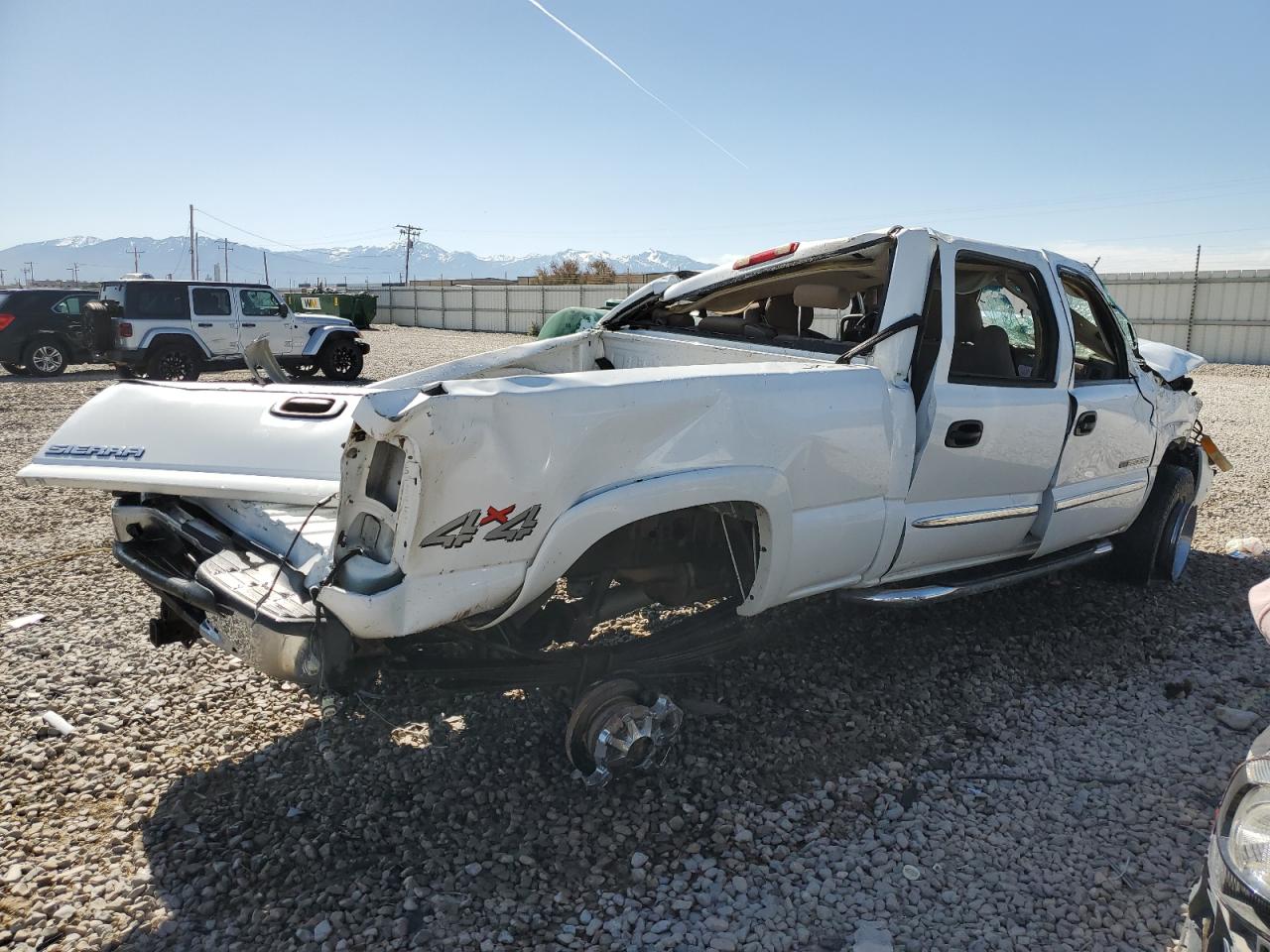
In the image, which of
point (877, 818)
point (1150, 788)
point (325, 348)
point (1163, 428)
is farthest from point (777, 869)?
point (325, 348)

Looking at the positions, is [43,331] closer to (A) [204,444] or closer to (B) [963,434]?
(A) [204,444]

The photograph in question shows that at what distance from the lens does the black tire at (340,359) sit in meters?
16.1

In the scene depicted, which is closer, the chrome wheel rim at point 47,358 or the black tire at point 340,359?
the chrome wheel rim at point 47,358

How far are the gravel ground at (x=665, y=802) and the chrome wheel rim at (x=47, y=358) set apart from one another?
13953mm

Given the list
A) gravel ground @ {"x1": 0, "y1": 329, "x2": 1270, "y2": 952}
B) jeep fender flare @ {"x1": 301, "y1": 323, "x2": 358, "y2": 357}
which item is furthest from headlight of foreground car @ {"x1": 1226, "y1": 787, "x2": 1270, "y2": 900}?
jeep fender flare @ {"x1": 301, "y1": 323, "x2": 358, "y2": 357}

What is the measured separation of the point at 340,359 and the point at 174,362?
2802 millimetres

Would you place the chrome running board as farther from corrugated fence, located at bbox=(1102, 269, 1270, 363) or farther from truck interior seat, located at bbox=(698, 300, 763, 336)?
corrugated fence, located at bbox=(1102, 269, 1270, 363)

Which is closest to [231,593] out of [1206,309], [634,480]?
[634,480]

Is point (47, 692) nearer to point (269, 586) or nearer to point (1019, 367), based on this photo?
point (269, 586)

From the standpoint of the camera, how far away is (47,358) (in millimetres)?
15938

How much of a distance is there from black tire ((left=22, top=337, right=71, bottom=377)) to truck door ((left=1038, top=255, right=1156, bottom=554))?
17.2 metres

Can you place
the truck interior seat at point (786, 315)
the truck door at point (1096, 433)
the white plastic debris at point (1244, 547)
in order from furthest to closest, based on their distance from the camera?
the white plastic debris at point (1244, 547) → the truck interior seat at point (786, 315) → the truck door at point (1096, 433)

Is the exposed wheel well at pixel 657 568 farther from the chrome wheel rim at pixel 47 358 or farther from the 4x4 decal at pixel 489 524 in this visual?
the chrome wheel rim at pixel 47 358

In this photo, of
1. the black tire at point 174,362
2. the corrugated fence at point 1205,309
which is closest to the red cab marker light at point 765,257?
the black tire at point 174,362
